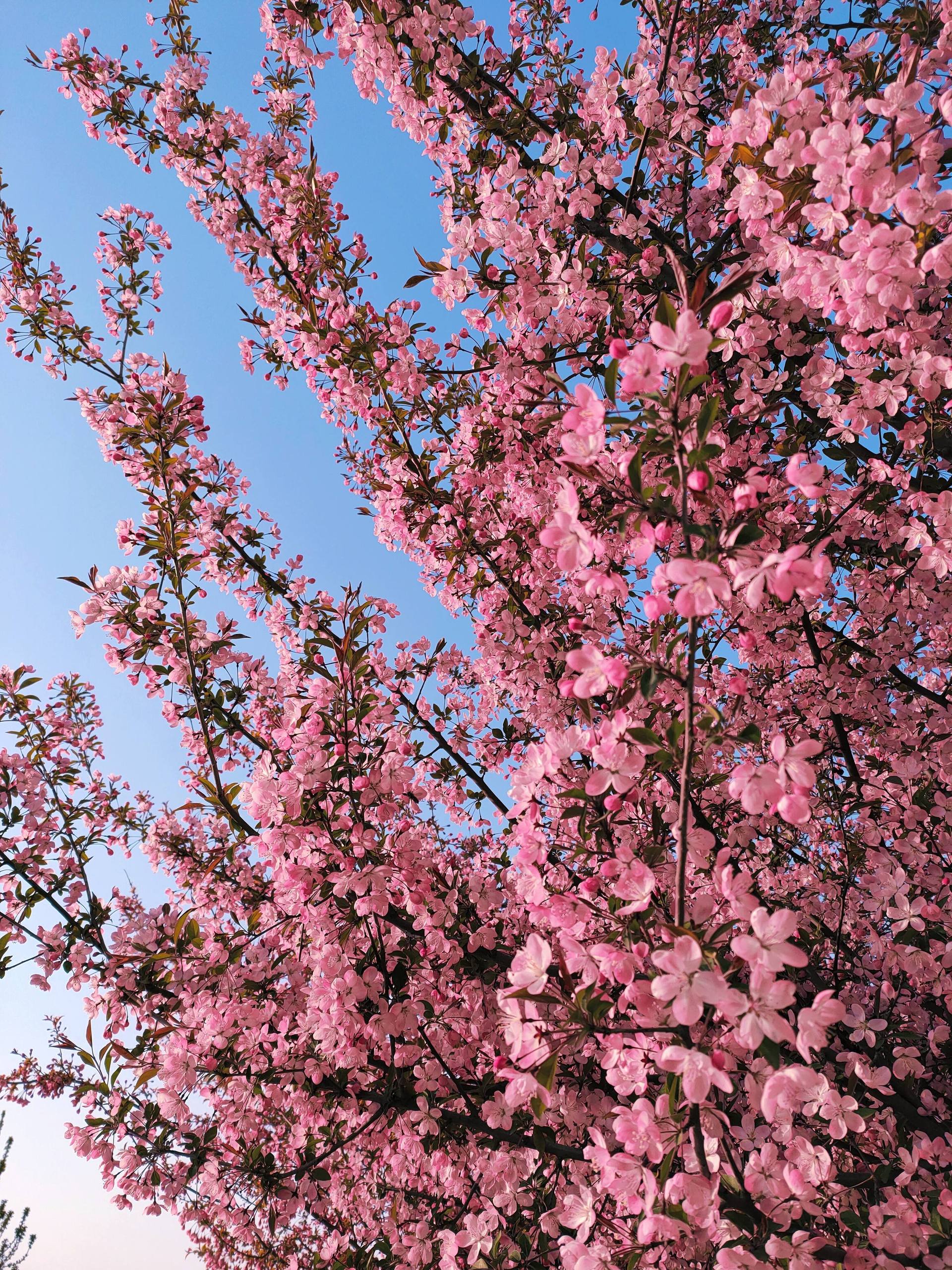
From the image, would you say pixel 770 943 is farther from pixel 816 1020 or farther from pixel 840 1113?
pixel 840 1113

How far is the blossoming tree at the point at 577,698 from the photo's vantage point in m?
1.42

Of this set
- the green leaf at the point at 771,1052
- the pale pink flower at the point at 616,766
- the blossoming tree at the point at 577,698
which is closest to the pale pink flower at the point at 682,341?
the blossoming tree at the point at 577,698

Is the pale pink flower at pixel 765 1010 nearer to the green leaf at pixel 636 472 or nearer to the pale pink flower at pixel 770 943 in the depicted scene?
the pale pink flower at pixel 770 943

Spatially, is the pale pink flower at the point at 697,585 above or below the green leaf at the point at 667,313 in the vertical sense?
below

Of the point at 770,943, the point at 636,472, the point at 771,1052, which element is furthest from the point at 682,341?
the point at 771,1052

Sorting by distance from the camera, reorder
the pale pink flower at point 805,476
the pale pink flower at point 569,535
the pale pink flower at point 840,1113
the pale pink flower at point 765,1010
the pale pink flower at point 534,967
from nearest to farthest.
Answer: the pale pink flower at point 765,1010 → the pale pink flower at point 805,476 → the pale pink flower at point 569,535 → the pale pink flower at point 534,967 → the pale pink flower at point 840,1113

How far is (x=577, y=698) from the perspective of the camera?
152 centimetres

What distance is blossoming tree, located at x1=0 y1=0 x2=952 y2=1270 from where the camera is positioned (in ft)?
4.66

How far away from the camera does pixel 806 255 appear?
1.87 meters

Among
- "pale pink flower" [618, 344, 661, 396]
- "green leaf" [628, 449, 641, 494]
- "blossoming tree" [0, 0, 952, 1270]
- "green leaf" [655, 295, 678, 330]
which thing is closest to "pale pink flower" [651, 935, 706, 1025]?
"blossoming tree" [0, 0, 952, 1270]

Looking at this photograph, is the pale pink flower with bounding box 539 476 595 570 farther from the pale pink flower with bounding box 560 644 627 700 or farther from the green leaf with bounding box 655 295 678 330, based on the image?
the green leaf with bounding box 655 295 678 330

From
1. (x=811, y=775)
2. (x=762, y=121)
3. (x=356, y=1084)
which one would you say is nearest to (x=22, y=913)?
(x=356, y=1084)

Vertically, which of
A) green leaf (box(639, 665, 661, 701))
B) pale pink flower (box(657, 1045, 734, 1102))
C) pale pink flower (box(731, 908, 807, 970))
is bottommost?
pale pink flower (box(657, 1045, 734, 1102))

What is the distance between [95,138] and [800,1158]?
5.61 metres
